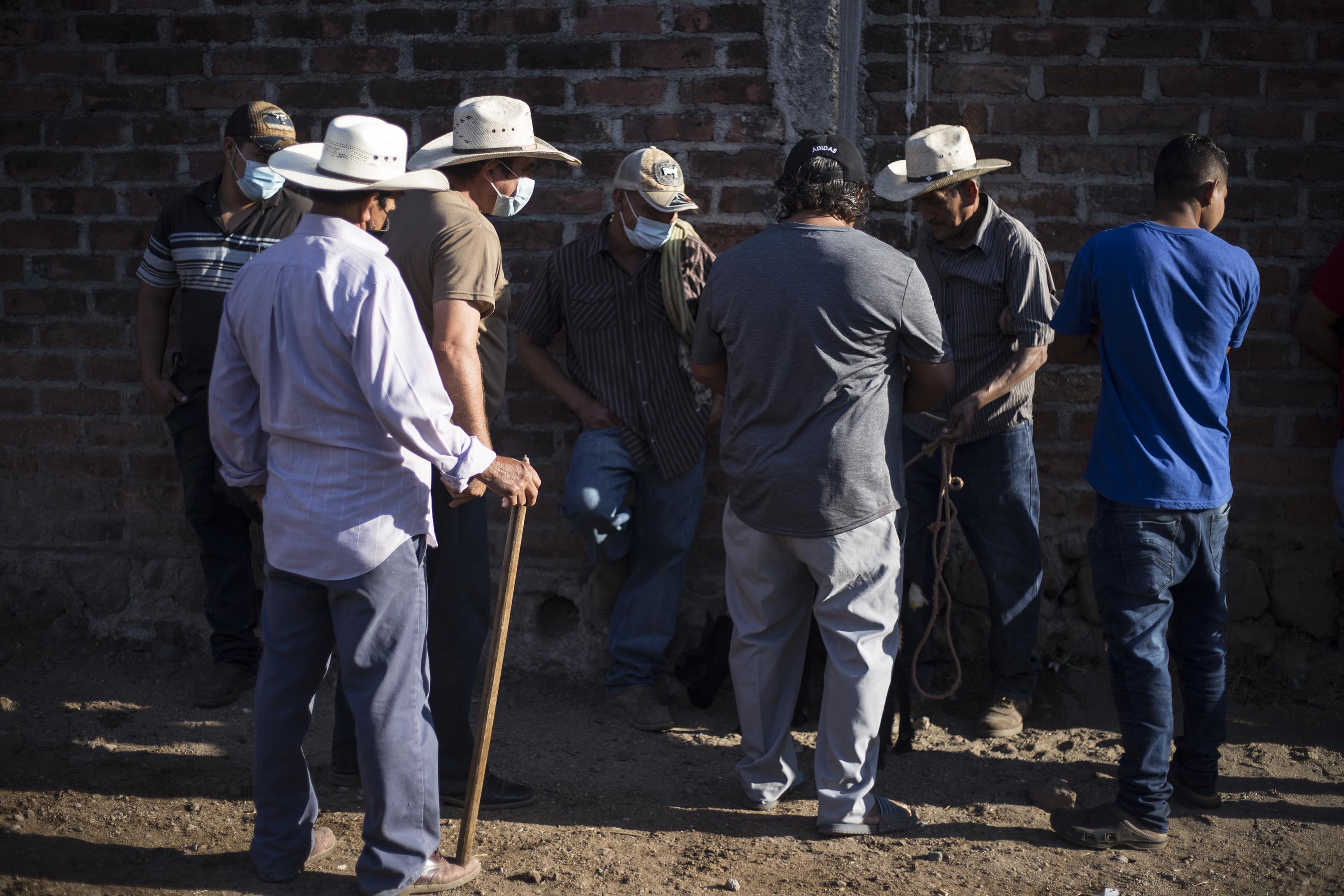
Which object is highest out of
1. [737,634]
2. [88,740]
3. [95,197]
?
[95,197]

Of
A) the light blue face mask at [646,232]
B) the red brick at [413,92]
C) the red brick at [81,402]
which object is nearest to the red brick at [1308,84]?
the light blue face mask at [646,232]

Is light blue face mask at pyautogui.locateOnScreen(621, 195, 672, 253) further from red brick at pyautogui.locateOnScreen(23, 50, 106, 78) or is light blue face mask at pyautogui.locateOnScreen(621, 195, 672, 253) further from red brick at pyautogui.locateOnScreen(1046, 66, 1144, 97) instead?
red brick at pyautogui.locateOnScreen(23, 50, 106, 78)

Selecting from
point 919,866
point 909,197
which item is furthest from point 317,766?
point 909,197

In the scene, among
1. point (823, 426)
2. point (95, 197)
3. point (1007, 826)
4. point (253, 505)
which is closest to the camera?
point (823, 426)

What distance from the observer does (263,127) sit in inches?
159

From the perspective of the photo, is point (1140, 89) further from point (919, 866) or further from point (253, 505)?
point (253, 505)

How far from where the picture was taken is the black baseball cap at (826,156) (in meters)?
3.13

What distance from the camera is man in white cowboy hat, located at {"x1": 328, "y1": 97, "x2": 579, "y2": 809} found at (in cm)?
315

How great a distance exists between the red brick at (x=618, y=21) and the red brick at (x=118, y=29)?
1625 millimetres

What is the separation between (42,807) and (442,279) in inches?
77.8

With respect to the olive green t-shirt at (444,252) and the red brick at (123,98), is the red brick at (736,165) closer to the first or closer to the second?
the olive green t-shirt at (444,252)

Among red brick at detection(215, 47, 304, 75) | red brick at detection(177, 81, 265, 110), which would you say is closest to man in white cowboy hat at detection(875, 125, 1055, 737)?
red brick at detection(215, 47, 304, 75)

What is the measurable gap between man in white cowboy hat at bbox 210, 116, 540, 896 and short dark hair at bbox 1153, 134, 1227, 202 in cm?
195

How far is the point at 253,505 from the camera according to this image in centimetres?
404
